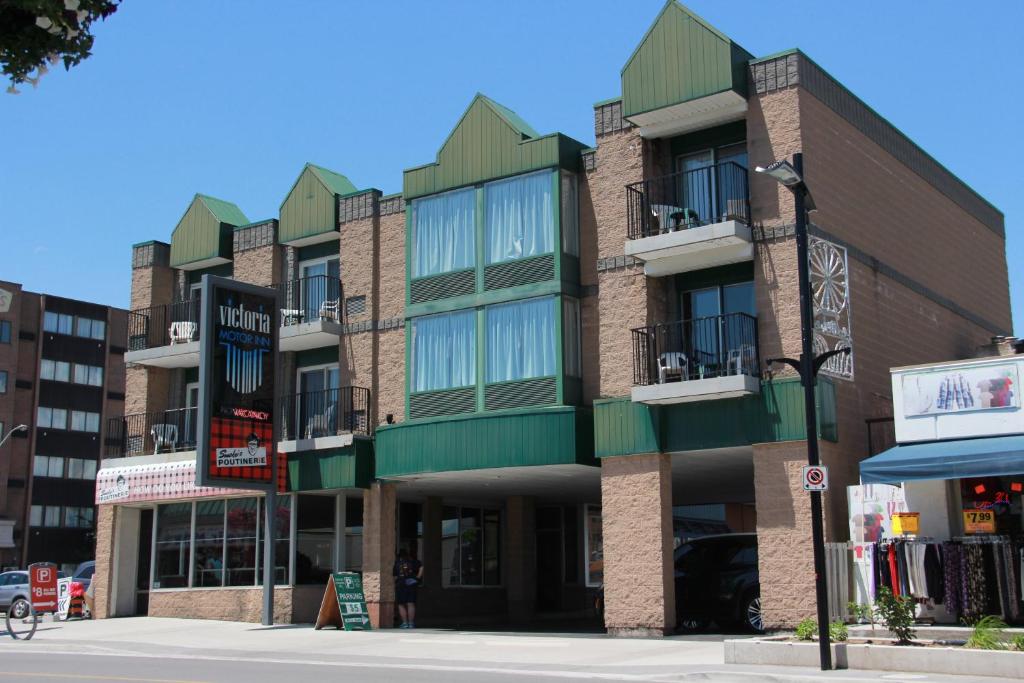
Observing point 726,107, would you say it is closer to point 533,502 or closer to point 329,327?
point 329,327

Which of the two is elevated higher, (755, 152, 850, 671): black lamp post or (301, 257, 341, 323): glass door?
(301, 257, 341, 323): glass door

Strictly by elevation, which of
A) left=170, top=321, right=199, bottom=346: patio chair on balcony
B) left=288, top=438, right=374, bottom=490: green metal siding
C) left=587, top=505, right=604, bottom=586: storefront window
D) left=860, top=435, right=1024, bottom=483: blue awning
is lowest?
left=587, top=505, right=604, bottom=586: storefront window

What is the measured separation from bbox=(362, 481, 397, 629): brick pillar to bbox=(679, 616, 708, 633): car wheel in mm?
7023

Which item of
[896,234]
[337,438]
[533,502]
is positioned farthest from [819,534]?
[533,502]

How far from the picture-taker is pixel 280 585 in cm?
2728

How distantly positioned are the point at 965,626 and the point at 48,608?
19431 mm

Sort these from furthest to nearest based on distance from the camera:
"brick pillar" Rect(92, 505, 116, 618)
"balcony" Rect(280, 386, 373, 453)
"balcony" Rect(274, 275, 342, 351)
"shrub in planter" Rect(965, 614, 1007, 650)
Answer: "brick pillar" Rect(92, 505, 116, 618)
"balcony" Rect(274, 275, 342, 351)
"balcony" Rect(280, 386, 373, 453)
"shrub in planter" Rect(965, 614, 1007, 650)

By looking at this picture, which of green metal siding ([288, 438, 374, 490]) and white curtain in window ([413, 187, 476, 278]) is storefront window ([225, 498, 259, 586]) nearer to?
green metal siding ([288, 438, 374, 490])

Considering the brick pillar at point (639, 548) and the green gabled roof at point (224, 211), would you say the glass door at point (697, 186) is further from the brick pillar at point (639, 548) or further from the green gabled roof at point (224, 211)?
the green gabled roof at point (224, 211)

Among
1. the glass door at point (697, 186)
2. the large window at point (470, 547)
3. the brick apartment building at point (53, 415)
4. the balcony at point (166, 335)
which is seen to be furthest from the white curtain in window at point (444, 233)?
the brick apartment building at point (53, 415)

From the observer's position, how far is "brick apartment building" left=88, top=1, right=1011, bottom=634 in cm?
2111

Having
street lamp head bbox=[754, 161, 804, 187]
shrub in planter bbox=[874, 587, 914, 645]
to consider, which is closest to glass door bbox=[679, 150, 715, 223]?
street lamp head bbox=[754, 161, 804, 187]

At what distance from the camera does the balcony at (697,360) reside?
20406mm

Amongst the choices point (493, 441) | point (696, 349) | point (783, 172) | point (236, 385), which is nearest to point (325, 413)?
point (236, 385)
